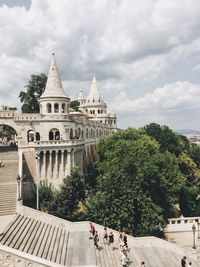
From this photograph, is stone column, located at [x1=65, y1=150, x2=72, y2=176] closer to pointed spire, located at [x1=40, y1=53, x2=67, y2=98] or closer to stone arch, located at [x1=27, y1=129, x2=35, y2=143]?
stone arch, located at [x1=27, y1=129, x2=35, y2=143]

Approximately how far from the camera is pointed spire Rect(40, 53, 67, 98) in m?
39.7

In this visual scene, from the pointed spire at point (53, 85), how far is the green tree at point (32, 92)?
39.5 feet

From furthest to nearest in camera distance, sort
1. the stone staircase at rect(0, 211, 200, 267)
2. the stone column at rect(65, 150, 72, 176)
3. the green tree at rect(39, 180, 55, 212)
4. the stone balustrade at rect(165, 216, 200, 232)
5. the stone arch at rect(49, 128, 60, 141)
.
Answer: the stone arch at rect(49, 128, 60, 141) < the stone column at rect(65, 150, 72, 176) < the green tree at rect(39, 180, 55, 212) < the stone balustrade at rect(165, 216, 200, 232) < the stone staircase at rect(0, 211, 200, 267)

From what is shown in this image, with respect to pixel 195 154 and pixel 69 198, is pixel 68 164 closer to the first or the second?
pixel 69 198


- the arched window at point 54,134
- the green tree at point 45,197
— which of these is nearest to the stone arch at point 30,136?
the arched window at point 54,134

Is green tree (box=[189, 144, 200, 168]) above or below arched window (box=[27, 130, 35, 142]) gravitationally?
below

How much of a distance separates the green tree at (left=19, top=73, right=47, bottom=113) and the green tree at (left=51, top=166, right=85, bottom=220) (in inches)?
900

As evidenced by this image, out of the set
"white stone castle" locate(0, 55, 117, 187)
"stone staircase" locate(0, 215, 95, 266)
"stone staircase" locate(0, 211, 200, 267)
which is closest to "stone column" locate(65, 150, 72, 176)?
"white stone castle" locate(0, 55, 117, 187)

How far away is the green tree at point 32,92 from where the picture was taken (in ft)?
172

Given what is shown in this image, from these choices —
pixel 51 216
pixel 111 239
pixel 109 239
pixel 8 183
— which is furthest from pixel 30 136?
pixel 111 239

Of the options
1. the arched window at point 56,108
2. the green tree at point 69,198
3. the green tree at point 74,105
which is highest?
the green tree at point 74,105

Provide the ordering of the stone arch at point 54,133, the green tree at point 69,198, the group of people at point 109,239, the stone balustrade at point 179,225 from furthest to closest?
the stone arch at point 54,133 → the stone balustrade at point 179,225 → the green tree at point 69,198 → the group of people at point 109,239

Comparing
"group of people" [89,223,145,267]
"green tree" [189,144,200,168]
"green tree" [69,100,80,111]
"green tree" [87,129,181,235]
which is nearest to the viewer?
"group of people" [89,223,145,267]

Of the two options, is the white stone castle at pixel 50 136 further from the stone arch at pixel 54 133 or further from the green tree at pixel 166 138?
the green tree at pixel 166 138
